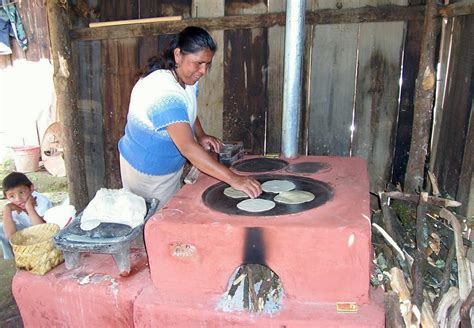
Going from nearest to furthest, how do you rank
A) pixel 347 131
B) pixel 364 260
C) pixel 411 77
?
pixel 364 260
pixel 411 77
pixel 347 131

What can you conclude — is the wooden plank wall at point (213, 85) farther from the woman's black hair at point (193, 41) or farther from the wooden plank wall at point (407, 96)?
the wooden plank wall at point (407, 96)

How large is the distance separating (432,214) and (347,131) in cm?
120

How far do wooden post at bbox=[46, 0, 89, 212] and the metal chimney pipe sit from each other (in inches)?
98.6

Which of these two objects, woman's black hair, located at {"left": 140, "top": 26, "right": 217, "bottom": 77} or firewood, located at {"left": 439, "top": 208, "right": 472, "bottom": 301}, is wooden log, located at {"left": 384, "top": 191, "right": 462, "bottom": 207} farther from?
woman's black hair, located at {"left": 140, "top": 26, "right": 217, "bottom": 77}

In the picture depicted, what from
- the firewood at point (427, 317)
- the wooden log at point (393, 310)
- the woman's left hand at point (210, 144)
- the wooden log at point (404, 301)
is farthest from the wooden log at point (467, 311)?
the woman's left hand at point (210, 144)

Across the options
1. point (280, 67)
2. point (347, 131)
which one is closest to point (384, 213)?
point (347, 131)

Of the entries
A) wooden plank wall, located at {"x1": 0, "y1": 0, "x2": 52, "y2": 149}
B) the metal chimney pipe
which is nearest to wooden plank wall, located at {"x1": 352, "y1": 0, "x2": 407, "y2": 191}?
the metal chimney pipe

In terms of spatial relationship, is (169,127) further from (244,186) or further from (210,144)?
(210,144)

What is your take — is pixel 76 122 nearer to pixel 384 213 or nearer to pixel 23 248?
pixel 23 248

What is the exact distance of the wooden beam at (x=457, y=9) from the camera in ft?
8.53

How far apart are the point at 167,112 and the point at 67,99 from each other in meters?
2.52

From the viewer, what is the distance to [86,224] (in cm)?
207

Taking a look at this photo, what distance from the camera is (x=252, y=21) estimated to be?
3.66 m

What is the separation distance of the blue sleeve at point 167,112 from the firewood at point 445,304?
5.18ft
